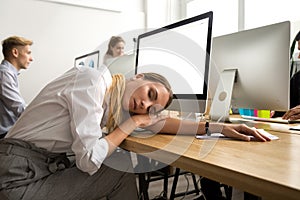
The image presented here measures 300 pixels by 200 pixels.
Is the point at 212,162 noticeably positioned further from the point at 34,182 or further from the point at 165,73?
the point at 165,73

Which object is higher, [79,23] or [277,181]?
[79,23]

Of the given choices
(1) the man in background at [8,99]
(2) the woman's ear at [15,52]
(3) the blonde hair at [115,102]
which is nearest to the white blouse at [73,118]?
(3) the blonde hair at [115,102]

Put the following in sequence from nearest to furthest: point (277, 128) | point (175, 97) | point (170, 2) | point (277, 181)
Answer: point (277, 181) < point (277, 128) < point (175, 97) < point (170, 2)

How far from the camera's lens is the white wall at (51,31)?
341 centimetres

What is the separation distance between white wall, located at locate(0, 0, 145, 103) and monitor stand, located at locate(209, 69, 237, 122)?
107 inches

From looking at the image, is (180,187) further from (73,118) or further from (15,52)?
(73,118)

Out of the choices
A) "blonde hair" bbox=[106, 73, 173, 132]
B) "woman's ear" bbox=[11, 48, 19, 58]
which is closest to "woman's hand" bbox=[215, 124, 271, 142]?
"blonde hair" bbox=[106, 73, 173, 132]

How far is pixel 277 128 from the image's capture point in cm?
121

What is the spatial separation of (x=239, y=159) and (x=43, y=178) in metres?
0.65

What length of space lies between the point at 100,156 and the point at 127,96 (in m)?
0.26

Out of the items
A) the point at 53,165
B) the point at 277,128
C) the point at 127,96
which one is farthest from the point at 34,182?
the point at 277,128

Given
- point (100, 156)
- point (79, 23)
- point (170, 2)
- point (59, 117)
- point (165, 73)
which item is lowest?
point (100, 156)

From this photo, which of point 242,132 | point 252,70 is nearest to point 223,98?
point 252,70

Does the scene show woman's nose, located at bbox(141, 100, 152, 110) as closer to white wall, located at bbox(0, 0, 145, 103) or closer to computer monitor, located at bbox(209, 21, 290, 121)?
computer monitor, located at bbox(209, 21, 290, 121)
